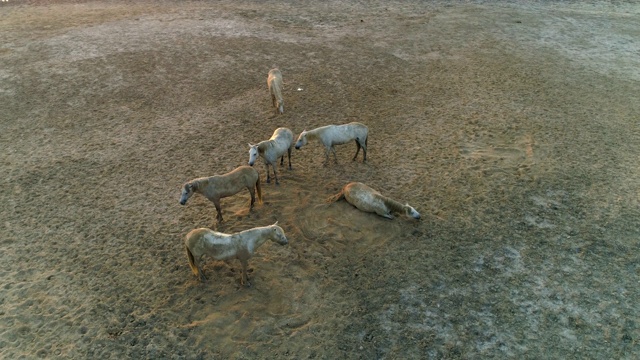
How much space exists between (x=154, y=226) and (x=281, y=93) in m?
4.81

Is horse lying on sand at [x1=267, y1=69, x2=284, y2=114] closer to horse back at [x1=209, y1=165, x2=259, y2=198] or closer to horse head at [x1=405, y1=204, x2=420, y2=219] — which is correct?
horse back at [x1=209, y1=165, x2=259, y2=198]

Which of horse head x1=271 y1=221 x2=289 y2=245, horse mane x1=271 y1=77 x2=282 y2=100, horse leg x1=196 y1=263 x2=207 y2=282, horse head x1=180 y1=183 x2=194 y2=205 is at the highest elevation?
horse mane x1=271 y1=77 x2=282 y2=100

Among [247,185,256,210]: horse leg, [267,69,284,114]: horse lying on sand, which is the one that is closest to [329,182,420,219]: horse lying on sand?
[247,185,256,210]: horse leg

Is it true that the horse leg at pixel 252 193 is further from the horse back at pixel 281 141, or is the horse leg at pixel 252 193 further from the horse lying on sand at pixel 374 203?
the horse lying on sand at pixel 374 203

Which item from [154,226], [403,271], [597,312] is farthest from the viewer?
[154,226]

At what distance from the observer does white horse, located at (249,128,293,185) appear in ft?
26.2

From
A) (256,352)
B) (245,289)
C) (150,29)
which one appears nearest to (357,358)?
(256,352)

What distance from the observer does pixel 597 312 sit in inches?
229

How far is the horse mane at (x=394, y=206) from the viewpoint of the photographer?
7.14m

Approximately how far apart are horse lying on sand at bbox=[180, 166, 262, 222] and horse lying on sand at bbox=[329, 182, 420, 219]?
4.84ft

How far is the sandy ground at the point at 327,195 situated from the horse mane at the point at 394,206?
0.22 m

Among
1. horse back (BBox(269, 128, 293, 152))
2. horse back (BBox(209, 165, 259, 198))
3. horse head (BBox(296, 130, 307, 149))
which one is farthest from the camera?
horse head (BBox(296, 130, 307, 149))

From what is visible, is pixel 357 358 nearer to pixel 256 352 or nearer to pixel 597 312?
pixel 256 352

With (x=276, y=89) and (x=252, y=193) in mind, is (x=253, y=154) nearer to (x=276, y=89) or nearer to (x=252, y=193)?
(x=252, y=193)
